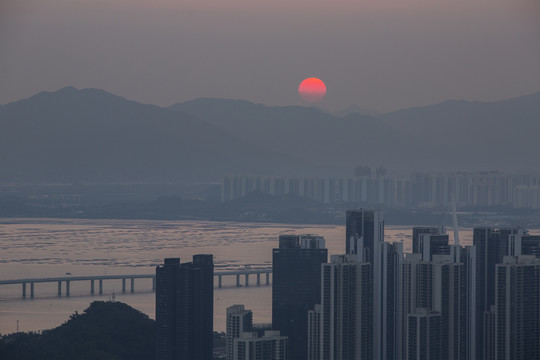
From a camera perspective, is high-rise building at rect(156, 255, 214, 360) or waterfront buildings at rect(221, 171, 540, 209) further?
waterfront buildings at rect(221, 171, 540, 209)

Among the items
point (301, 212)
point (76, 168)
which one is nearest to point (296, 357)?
point (301, 212)

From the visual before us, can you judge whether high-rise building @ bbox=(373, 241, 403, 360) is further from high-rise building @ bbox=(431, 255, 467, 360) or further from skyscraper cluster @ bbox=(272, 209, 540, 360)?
high-rise building @ bbox=(431, 255, 467, 360)

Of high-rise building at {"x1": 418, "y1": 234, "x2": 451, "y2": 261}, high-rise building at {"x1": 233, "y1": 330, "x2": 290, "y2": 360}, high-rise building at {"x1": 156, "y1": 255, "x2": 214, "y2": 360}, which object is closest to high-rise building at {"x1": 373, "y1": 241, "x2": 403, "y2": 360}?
high-rise building at {"x1": 418, "y1": 234, "x2": 451, "y2": 261}

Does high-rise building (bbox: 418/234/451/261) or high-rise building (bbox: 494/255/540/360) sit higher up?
high-rise building (bbox: 418/234/451/261)

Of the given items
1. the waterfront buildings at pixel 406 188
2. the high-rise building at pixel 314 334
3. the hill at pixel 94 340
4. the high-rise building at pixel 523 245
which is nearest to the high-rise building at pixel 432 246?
the high-rise building at pixel 523 245

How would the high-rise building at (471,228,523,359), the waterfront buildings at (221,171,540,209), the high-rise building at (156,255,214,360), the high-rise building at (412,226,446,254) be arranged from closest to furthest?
the high-rise building at (471,228,523,359) → the high-rise building at (156,255,214,360) → the high-rise building at (412,226,446,254) → the waterfront buildings at (221,171,540,209)

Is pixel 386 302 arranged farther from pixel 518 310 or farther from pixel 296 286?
pixel 296 286

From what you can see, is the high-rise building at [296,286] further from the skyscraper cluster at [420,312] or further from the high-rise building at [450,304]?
the high-rise building at [450,304]

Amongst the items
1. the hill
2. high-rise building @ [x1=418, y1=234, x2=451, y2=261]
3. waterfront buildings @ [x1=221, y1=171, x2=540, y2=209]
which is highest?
waterfront buildings @ [x1=221, y1=171, x2=540, y2=209]
